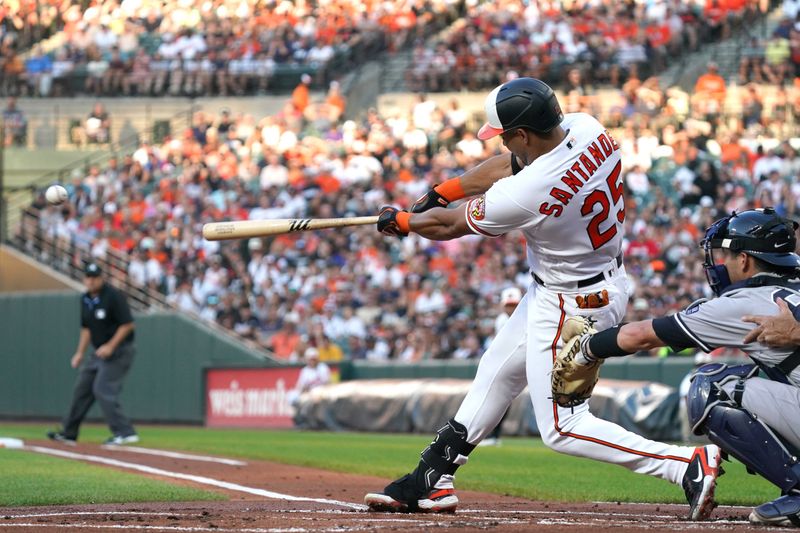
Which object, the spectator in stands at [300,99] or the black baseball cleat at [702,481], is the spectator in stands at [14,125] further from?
the black baseball cleat at [702,481]

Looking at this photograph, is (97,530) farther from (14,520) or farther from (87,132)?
(87,132)

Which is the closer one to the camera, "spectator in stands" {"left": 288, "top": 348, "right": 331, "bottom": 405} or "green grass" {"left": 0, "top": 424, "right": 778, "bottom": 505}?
"green grass" {"left": 0, "top": 424, "right": 778, "bottom": 505}

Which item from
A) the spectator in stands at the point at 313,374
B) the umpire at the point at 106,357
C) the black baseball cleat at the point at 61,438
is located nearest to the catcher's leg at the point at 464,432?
the umpire at the point at 106,357

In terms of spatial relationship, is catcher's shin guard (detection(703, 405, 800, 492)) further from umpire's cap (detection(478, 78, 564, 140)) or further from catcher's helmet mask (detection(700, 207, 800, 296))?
umpire's cap (detection(478, 78, 564, 140))

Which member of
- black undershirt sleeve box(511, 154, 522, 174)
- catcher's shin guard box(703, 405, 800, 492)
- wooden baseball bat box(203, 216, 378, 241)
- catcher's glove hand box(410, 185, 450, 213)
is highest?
black undershirt sleeve box(511, 154, 522, 174)

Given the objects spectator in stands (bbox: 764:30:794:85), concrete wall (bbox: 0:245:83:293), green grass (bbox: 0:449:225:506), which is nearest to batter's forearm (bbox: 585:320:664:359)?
green grass (bbox: 0:449:225:506)

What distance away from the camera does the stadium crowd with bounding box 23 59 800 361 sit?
19.9 meters

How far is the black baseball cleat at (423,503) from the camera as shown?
6.82m

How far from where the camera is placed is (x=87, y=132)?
31.8 m

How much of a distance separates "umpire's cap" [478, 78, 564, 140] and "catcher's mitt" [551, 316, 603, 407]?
3.09 feet

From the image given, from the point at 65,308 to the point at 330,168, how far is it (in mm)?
5473

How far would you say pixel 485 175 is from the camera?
22.5 feet

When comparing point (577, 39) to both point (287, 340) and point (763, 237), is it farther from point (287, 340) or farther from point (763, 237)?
point (763, 237)

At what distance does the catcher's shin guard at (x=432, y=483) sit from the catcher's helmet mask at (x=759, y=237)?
162 cm
